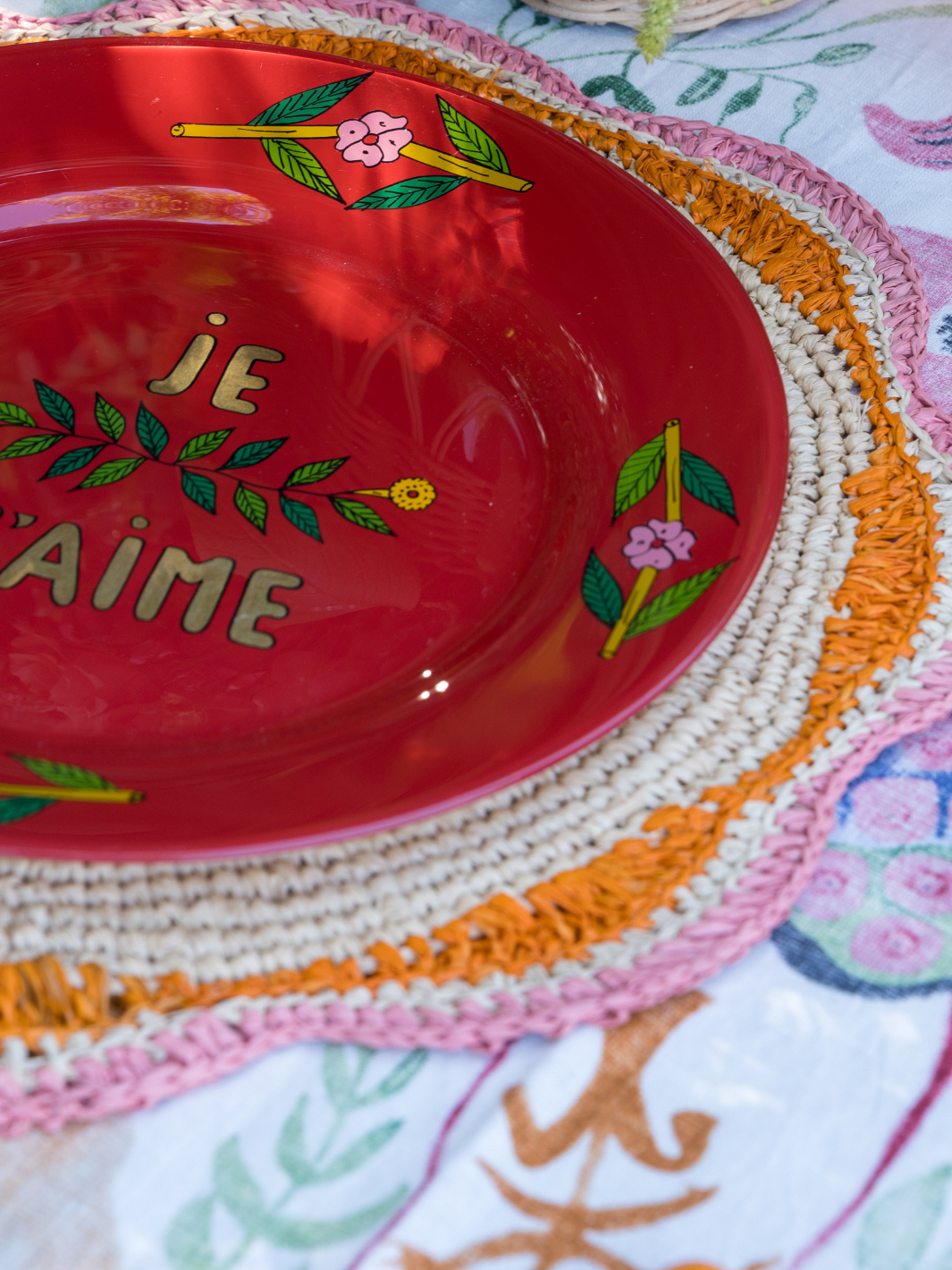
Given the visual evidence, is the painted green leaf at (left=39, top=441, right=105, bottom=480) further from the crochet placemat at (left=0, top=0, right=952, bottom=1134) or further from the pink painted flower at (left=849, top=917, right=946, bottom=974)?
the pink painted flower at (left=849, top=917, right=946, bottom=974)

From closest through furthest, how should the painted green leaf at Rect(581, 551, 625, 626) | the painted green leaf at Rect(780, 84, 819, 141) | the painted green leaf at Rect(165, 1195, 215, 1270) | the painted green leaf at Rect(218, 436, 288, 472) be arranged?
1. the painted green leaf at Rect(165, 1195, 215, 1270)
2. the painted green leaf at Rect(581, 551, 625, 626)
3. the painted green leaf at Rect(218, 436, 288, 472)
4. the painted green leaf at Rect(780, 84, 819, 141)

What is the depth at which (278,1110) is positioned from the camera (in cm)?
36

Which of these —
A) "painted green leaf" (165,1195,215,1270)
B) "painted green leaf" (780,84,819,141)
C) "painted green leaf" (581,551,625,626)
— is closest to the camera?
"painted green leaf" (165,1195,215,1270)

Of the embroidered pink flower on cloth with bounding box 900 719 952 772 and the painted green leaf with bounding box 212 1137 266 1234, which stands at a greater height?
the embroidered pink flower on cloth with bounding box 900 719 952 772

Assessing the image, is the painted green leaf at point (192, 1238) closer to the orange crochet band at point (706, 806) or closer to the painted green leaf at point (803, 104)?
the orange crochet band at point (706, 806)

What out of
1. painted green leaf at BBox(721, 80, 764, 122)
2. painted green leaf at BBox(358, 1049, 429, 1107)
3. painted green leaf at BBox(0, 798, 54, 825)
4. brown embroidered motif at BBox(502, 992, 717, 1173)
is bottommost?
painted green leaf at BBox(358, 1049, 429, 1107)

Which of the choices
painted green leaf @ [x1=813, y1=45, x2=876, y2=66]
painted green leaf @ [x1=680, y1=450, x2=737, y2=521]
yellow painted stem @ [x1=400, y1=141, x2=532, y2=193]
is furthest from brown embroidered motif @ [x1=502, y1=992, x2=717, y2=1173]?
painted green leaf @ [x1=813, y1=45, x2=876, y2=66]

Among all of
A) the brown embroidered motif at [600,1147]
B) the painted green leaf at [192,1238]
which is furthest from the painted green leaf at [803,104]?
the painted green leaf at [192,1238]

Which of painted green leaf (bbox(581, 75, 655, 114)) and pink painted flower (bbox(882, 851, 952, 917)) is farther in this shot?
painted green leaf (bbox(581, 75, 655, 114))

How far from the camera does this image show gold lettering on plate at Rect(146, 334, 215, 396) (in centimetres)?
57

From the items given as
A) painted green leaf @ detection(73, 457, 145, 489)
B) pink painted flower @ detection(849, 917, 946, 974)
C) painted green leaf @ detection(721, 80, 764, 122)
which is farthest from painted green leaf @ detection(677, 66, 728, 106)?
pink painted flower @ detection(849, 917, 946, 974)

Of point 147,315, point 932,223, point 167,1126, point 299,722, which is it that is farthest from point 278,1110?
point 932,223

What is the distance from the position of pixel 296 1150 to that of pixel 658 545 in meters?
0.28

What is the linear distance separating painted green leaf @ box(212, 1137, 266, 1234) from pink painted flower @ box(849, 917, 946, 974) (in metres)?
0.24
